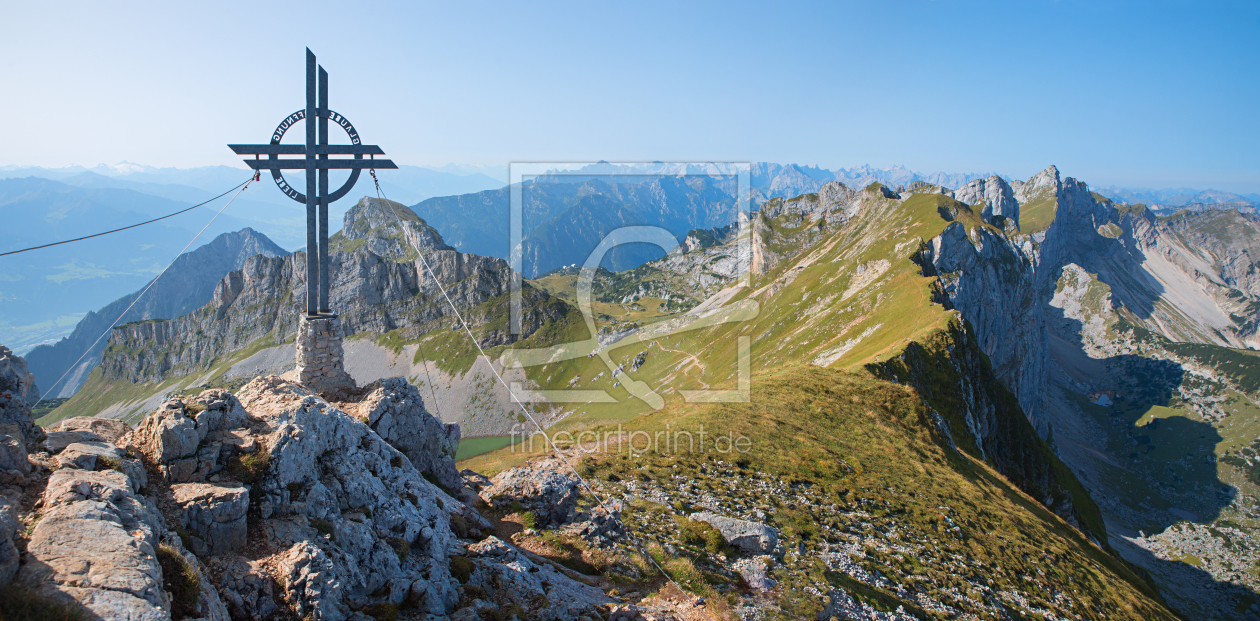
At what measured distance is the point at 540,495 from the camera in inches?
854

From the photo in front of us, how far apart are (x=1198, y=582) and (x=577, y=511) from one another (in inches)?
6763

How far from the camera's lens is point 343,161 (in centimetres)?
2059

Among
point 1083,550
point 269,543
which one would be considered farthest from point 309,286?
point 1083,550

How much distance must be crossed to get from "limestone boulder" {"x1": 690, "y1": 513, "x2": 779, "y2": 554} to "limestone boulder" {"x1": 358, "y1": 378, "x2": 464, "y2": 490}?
11.5 metres

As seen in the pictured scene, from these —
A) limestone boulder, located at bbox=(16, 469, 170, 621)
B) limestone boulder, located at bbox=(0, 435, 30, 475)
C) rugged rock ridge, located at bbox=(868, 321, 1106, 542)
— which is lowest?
rugged rock ridge, located at bbox=(868, 321, 1106, 542)

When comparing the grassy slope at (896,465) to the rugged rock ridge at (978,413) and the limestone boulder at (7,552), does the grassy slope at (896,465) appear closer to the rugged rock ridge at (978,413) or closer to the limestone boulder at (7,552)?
the rugged rock ridge at (978,413)

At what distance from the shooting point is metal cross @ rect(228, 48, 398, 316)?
2016 centimetres

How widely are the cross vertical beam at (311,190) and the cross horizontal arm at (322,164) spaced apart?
354 mm

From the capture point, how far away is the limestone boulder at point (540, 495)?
21438 mm

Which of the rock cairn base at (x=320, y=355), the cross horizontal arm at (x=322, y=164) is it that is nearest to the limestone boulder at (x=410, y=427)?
the rock cairn base at (x=320, y=355)

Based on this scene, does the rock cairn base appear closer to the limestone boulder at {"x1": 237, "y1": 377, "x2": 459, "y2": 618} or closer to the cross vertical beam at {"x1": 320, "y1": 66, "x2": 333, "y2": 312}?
the cross vertical beam at {"x1": 320, "y1": 66, "x2": 333, "y2": 312}

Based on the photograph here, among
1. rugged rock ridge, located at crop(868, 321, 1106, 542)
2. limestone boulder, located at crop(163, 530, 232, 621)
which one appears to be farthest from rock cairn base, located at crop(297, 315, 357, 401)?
rugged rock ridge, located at crop(868, 321, 1106, 542)

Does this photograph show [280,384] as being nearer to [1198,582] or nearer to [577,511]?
[577,511]

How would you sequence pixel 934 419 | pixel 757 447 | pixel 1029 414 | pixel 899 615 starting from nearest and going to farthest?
pixel 899 615 → pixel 757 447 → pixel 934 419 → pixel 1029 414
